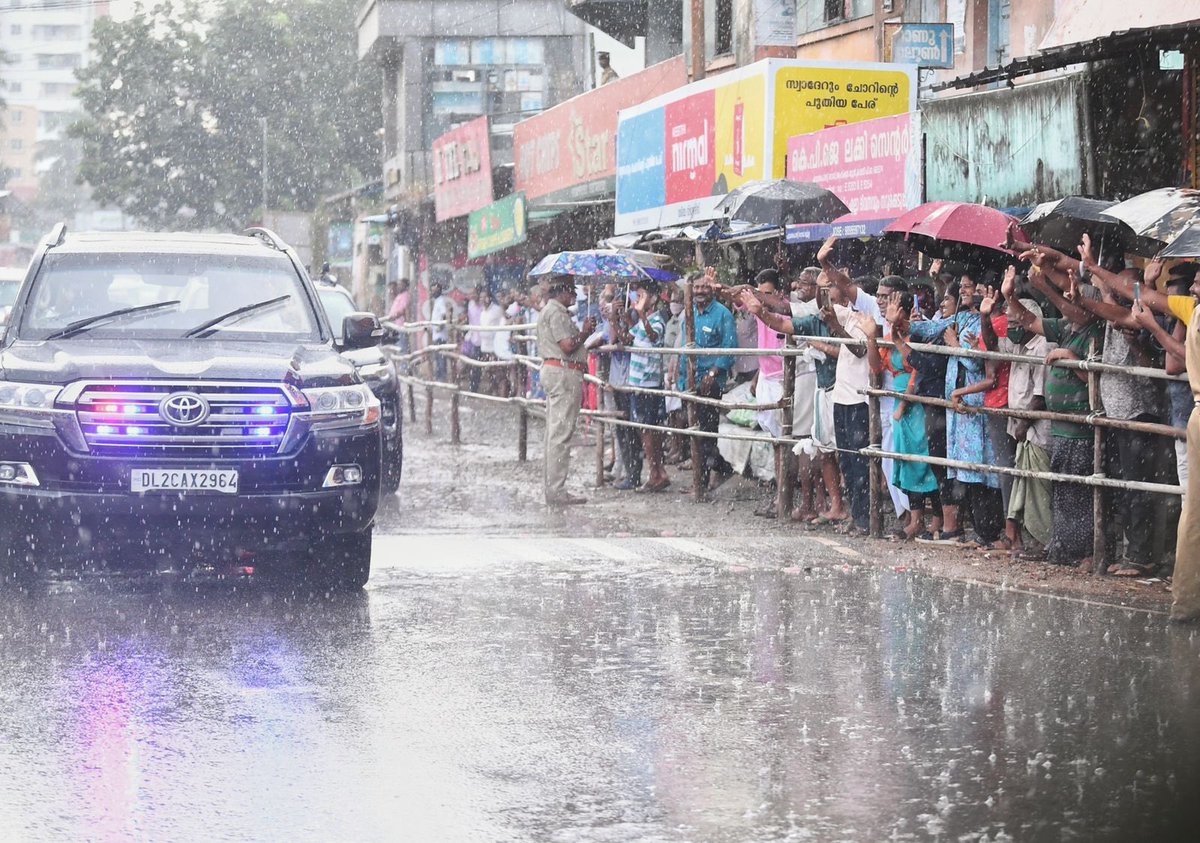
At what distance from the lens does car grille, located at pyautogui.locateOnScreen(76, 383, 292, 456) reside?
8969 millimetres

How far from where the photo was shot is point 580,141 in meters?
26.8

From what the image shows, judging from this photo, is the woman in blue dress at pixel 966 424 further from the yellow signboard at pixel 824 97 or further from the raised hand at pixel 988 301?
the yellow signboard at pixel 824 97

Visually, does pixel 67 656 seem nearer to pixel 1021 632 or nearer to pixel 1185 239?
pixel 1021 632

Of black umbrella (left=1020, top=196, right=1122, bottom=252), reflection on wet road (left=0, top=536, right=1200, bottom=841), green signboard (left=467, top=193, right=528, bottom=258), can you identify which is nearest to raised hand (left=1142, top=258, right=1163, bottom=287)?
black umbrella (left=1020, top=196, right=1122, bottom=252)

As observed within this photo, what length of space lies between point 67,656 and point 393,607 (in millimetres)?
1901

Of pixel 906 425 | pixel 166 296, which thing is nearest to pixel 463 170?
pixel 906 425

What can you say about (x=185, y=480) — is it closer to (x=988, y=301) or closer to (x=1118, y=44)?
(x=988, y=301)

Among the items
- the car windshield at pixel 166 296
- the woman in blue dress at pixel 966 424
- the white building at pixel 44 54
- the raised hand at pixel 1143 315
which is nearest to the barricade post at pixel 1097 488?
the raised hand at pixel 1143 315

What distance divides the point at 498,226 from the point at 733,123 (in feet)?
42.1

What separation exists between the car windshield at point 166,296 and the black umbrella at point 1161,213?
4.54 meters

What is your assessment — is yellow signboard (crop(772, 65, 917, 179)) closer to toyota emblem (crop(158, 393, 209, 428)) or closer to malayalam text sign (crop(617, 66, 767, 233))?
malayalam text sign (crop(617, 66, 767, 233))

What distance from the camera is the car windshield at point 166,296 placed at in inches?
396

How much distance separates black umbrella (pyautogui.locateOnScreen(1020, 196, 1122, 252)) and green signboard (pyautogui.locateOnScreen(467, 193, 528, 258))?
58.8ft

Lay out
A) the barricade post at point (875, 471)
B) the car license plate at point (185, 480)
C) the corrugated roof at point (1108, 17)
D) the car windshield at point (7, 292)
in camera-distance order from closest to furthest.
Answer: the car license plate at point (185, 480), the barricade post at point (875, 471), the corrugated roof at point (1108, 17), the car windshield at point (7, 292)
